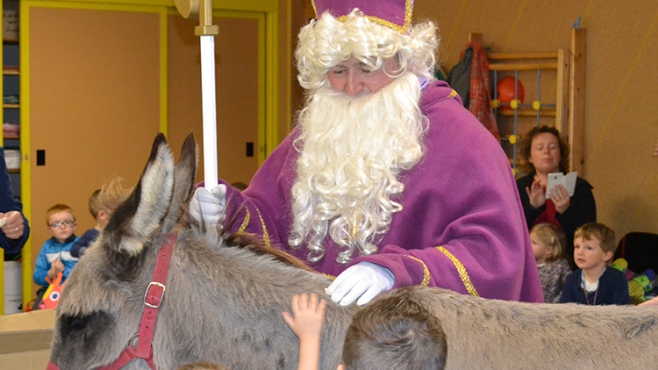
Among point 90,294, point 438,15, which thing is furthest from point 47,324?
point 438,15

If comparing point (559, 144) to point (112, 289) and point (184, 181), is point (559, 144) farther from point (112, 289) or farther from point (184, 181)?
point (112, 289)

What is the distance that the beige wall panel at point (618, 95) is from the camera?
220 inches

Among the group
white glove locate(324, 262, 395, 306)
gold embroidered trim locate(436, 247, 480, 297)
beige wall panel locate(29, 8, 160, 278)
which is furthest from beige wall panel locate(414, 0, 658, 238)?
white glove locate(324, 262, 395, 306)

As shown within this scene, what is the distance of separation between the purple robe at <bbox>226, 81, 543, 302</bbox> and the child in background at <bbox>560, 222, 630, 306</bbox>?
2.29 metres

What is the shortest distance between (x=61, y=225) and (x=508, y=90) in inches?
141

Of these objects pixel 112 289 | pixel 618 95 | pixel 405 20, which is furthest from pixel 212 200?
pixel 618 95

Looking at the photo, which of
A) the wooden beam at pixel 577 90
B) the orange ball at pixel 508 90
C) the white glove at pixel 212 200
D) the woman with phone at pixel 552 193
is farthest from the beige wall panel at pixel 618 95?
the white glove at pixel 212 200

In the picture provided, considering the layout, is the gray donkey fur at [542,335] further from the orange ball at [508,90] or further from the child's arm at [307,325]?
the orange ball at [508,90]

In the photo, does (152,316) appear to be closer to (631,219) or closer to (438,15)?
(631,219)

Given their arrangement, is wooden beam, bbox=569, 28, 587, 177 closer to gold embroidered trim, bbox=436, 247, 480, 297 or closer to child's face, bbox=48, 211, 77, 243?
child's face, bbox=48, 211, 77, 243

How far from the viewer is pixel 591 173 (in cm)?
607

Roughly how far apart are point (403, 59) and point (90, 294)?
42.3 inches

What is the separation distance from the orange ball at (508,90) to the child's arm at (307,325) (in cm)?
530

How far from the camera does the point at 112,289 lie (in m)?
1.48
